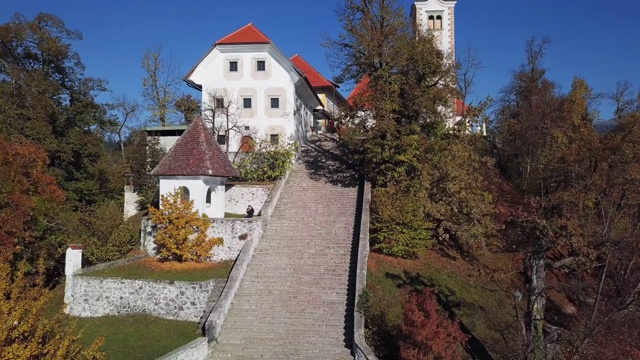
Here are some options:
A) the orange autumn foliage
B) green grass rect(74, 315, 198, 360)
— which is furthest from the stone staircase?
the orange autumn foliage

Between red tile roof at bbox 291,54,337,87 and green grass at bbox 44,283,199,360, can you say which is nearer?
green grass at bbox 44,283,199,360

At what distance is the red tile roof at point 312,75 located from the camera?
158 ft

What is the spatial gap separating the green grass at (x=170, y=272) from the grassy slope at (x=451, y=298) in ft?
20.2

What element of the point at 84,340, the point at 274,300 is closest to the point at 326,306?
the point at 274,300

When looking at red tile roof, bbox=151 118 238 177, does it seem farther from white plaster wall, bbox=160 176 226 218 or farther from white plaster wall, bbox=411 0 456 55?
white plaster wall, bbox=411 0 456 55

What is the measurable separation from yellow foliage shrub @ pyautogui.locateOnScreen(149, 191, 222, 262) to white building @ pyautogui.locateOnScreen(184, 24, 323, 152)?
1173 centimetres

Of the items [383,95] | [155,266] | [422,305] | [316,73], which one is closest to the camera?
[422,305]

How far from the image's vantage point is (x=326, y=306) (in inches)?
717

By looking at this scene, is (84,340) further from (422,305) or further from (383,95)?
(383,95)

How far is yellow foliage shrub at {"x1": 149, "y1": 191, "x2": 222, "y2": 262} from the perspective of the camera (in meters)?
21.4

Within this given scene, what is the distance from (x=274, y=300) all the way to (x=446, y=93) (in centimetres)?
1425

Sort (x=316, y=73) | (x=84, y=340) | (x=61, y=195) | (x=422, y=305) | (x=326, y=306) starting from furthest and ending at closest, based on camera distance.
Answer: (x=316, y=73) → (x=61, y=195) → (x=326, y=306) → (x=84, y=340) → (x=422, y=305)

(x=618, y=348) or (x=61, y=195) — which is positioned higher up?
(x=61, y=195)

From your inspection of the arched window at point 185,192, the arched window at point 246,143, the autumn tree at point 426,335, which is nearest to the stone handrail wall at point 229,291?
the arched window at point 185,192
